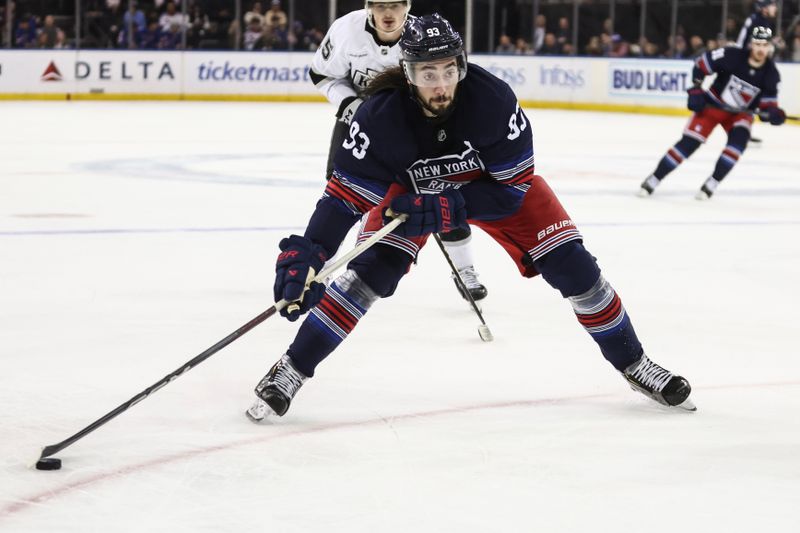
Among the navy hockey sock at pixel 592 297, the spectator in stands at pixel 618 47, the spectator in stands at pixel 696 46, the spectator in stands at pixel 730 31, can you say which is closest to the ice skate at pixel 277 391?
the navy hockey sock at pixel 592 297

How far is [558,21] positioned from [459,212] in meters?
15.5

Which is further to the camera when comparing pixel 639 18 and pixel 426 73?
pixel 639 18

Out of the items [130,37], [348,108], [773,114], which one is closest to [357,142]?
[348,108]

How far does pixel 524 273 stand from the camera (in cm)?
327

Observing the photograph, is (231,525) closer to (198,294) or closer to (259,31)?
(198,294)

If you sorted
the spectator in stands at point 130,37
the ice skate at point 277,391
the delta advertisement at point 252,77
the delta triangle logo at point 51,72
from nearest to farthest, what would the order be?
Result: 1. the ice skate at point 277,391
2. the delta advertisement at point 252,77
3. the delta triangle logo at point 51,72
4. the spectator in stands at point 130,37

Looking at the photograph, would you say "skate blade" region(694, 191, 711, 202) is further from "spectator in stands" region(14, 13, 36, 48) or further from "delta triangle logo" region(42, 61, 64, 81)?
"spectator in stands" region(14, 13, 36, 48)

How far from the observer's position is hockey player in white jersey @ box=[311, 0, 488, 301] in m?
4.54

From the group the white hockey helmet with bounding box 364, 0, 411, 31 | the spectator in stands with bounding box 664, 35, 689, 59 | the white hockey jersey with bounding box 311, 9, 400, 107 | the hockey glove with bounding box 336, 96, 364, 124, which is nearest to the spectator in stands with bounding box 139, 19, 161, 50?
the spectator in stands with bounding box 664, 35, 689, 59

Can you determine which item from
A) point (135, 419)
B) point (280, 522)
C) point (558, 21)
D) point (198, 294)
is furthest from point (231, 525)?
point (558, 21)

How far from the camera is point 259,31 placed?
18266 mm

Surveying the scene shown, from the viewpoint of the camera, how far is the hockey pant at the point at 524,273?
308cm

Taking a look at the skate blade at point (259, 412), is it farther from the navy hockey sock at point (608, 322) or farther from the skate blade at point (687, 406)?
the skate blade at point (687, 406)

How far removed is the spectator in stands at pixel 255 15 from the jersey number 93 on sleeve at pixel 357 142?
15.7 m
